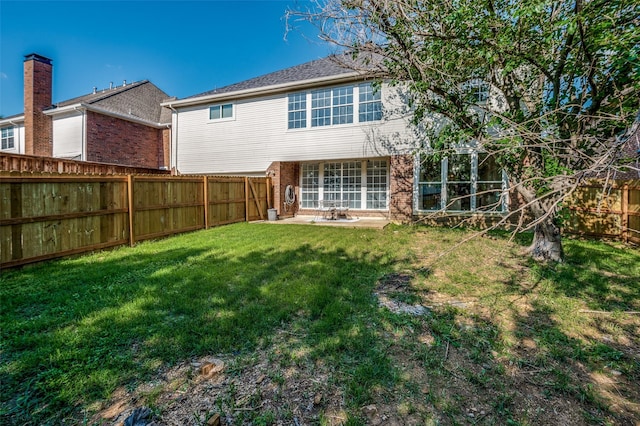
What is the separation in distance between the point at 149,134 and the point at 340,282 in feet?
56.3

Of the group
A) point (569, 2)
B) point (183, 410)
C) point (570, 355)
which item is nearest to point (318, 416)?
point (183, 410)

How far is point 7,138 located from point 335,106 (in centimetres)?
2119

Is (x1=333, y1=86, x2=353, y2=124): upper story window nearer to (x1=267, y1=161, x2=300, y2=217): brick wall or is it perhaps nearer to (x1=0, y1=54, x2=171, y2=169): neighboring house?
(x1=267, y1=161, x2=300, y2=217): brick wall

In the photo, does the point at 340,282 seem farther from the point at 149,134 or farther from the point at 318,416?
the point at 149,134

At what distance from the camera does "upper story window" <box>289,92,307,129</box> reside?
12.8 m

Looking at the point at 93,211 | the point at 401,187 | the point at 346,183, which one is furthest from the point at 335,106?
the point at 93,211

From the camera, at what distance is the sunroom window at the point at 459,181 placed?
10555 millimetres

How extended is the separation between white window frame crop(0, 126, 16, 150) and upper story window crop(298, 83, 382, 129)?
1837 centimetres

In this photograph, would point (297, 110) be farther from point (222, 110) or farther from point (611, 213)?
point (611, 213)

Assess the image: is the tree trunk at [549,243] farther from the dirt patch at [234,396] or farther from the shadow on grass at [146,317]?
the dirt patch at [234,396]

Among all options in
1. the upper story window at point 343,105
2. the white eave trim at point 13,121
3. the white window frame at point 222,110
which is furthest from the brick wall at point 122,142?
the upper story window at point 343,105

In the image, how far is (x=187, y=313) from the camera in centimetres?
361

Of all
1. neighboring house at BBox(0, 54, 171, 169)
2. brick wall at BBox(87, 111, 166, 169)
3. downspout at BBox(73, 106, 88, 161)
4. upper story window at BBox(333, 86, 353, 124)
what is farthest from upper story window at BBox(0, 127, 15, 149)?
upper story window at BBox(333, 86, 353, 124)

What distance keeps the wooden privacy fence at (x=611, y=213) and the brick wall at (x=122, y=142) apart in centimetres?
1884
